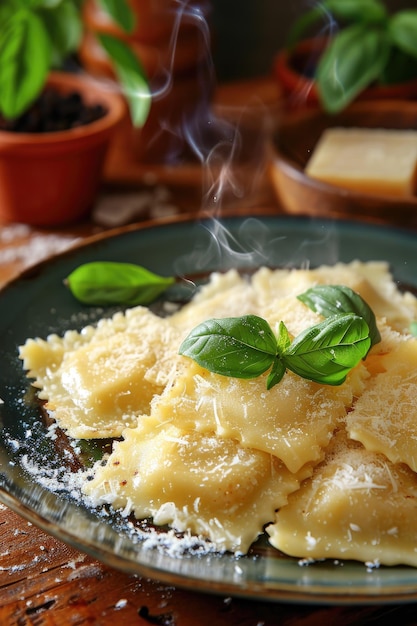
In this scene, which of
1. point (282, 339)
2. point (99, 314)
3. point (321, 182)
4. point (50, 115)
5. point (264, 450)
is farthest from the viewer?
point (50, 115)

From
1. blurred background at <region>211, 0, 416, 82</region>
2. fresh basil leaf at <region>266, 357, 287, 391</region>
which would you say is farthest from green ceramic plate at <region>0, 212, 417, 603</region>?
blurred background at <region>211, 0, 416, 82</region>

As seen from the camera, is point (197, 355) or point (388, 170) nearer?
point (197, 355)

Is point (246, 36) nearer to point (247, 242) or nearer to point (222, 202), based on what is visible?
point (222, 202)

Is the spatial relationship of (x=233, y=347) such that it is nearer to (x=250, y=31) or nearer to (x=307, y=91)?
(x=307, y=91)

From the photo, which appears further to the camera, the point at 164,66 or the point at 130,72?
the point at 164,66

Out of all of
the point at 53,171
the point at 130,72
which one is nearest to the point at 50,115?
the point at 53,171

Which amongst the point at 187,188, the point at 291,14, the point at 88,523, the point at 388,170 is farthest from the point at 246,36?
the point at 88,523

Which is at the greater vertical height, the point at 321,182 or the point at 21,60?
the point at 21,60
